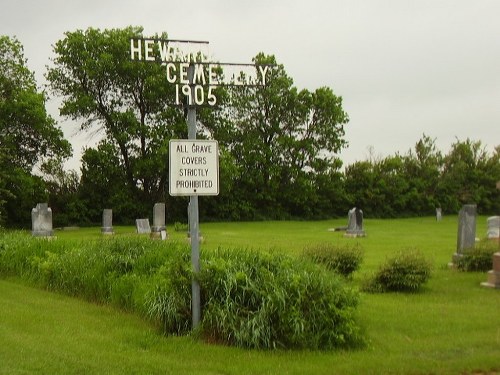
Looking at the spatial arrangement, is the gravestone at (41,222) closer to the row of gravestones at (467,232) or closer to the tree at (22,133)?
the tree at (22,133)

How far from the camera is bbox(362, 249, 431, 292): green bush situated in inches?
445

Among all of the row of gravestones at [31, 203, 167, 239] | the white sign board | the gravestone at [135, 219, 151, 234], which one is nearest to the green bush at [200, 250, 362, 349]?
the white sign board

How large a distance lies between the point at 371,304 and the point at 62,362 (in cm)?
533

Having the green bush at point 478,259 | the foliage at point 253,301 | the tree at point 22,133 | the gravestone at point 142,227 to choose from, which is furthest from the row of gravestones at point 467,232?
the tree at point 22,133

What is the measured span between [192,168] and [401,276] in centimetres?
514

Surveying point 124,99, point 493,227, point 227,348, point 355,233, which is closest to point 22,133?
point 124,99

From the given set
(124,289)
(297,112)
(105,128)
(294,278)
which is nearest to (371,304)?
(294,278)

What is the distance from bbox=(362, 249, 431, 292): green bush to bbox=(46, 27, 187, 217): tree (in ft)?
98.5

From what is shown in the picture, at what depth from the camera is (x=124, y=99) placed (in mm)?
43844

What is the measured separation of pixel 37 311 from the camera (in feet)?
30.4

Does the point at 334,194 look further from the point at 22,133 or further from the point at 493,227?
the point at 493,227

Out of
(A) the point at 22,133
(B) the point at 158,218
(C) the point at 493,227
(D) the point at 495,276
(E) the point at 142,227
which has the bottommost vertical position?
(D) the point at 495,276

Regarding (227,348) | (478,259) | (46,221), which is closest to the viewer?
(227,348)

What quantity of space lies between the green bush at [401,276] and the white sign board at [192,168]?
15.6 feet
